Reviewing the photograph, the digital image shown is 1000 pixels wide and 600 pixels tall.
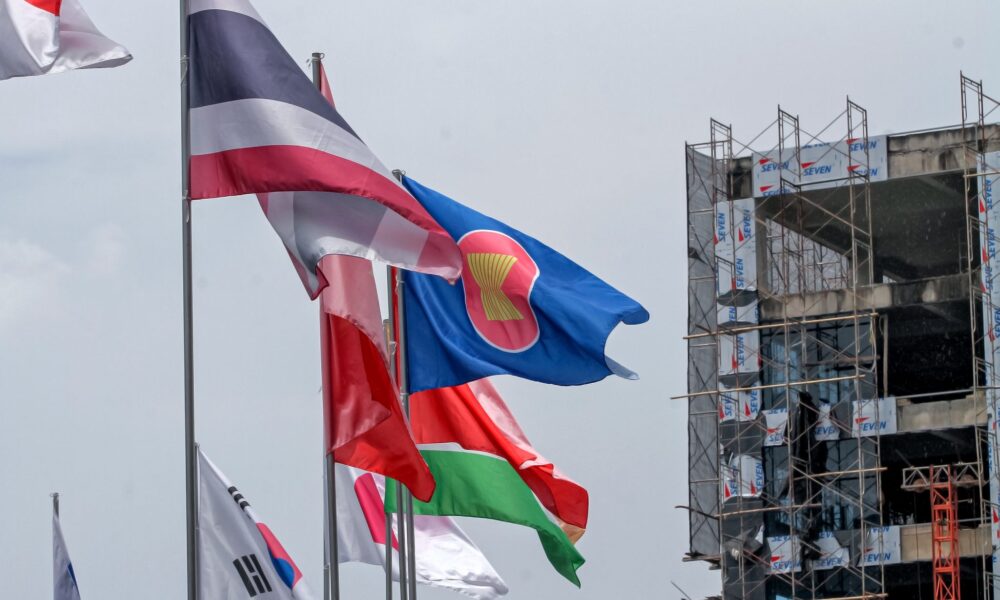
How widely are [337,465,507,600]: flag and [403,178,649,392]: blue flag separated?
374 centimetres

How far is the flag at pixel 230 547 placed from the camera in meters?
18.6

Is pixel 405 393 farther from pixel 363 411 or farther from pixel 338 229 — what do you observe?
pixel 338 229

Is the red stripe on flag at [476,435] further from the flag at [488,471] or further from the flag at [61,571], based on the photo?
the flag at [61,571]

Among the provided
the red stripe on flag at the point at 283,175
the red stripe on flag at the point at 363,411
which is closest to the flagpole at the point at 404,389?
the red stripe on flag at the point at 363,411

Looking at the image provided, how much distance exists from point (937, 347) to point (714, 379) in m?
5.61

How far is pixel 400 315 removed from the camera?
1930 centimetres

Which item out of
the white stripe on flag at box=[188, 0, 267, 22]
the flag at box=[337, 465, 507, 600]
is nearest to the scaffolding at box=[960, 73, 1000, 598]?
the flag at box=[337, 465, 507, 600]

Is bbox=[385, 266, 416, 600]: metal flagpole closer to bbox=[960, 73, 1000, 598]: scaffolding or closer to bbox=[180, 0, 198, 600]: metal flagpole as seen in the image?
bbox=[180, 0, 198, 600]: metal flagpole

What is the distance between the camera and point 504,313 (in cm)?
1894

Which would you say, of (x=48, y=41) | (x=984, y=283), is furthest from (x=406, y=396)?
(x=984, y=283)

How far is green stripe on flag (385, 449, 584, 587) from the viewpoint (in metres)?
20.1

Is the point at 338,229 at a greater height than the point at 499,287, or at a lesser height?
greater

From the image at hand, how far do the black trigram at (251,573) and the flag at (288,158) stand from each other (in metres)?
5.68

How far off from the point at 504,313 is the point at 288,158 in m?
5.65
